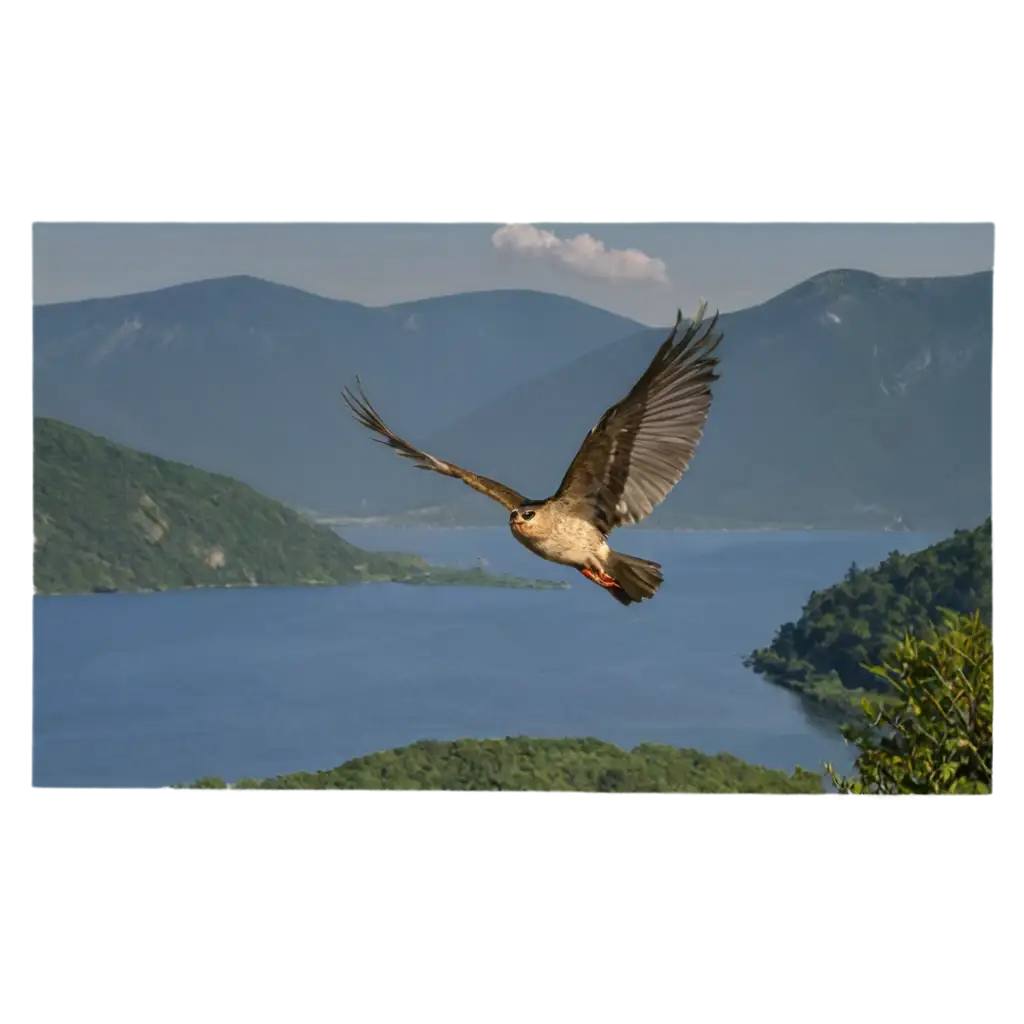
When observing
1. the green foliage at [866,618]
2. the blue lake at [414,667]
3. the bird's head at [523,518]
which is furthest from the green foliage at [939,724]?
the bird's head at [523,518]

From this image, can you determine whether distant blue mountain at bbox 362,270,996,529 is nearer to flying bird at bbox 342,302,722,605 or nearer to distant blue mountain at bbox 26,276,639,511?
distant blue mountain at bbox 26,276,639,511

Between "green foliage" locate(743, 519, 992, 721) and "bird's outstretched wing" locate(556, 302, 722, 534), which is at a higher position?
"bird's outstretched wing" locate(556, 302, 722, 534)

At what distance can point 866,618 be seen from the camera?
713 cm

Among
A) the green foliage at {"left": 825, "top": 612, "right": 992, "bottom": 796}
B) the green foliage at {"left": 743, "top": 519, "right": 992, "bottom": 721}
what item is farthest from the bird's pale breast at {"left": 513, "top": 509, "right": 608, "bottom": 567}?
the green foliage at {"left": 743, "top": 519, "right": 992, "bottom": 721}

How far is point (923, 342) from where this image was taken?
7008 millimetres

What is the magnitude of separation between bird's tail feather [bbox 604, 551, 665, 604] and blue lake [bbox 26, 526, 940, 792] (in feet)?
7.39

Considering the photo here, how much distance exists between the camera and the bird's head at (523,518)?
4211 mm

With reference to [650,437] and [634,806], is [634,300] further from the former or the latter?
[650,437]

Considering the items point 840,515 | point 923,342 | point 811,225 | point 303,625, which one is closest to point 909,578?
point 840,515

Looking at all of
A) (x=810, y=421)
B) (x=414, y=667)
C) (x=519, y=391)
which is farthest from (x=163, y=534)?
(x=810, y=421)

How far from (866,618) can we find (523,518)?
336 centimetres

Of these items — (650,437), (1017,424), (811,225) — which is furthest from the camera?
(811,225)

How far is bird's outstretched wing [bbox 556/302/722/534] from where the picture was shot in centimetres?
405

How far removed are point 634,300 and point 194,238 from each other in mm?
1908
